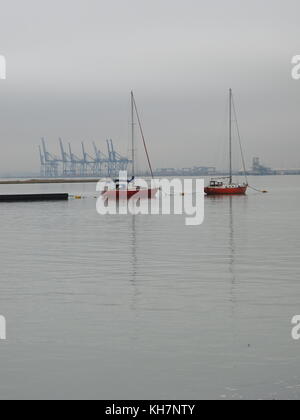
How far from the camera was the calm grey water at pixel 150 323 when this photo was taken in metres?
9.16

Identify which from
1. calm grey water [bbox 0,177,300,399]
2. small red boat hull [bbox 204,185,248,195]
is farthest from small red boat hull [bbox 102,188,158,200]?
calm grey water [bbox 0,177,300,399]

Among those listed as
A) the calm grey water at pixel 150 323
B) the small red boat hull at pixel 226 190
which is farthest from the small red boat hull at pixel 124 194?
the calm grey water at pixel 150 323

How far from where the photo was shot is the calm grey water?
916 centimetres

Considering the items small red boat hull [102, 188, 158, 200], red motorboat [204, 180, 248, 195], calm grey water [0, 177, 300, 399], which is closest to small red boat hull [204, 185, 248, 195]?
red motorboat [204, 180, 248, 195]

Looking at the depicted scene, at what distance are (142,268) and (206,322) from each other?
26.1ft

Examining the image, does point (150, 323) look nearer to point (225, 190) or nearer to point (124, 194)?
point (124, 194)

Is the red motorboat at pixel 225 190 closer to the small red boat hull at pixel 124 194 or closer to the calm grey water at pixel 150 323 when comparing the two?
the small red boat hull at pixel 124 194

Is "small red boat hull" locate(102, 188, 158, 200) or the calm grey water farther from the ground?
the calm grey water

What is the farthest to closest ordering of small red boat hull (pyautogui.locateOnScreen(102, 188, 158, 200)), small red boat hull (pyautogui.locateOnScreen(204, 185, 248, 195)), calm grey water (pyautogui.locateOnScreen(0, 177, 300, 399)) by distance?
small red boat hull (pyautogui.locateOnScreen(204, 185, 248, 195)) < small red boat hull (pyautogui.locateOnScreen(102, 188, 158, 200)) < calm grey water (pyautogui.locateOnScreen(0, 177, 300, 399))

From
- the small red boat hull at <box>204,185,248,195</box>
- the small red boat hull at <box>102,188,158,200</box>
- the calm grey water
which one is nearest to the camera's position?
the calm grey water

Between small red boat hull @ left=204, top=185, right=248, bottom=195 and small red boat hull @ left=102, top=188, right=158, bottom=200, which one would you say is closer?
small red boat hull @ left=102, top=188, right=158, bottom=200

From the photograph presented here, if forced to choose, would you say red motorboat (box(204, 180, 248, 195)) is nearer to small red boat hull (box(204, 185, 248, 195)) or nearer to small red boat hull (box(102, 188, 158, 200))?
small red boat hull (box(204, 185, 248, 195))

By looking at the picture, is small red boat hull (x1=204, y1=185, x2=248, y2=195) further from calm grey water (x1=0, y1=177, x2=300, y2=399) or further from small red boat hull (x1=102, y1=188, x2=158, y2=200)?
calm grey water (x1=0, y1=177, x2=300, y2=399)

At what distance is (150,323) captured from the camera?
1267cm
